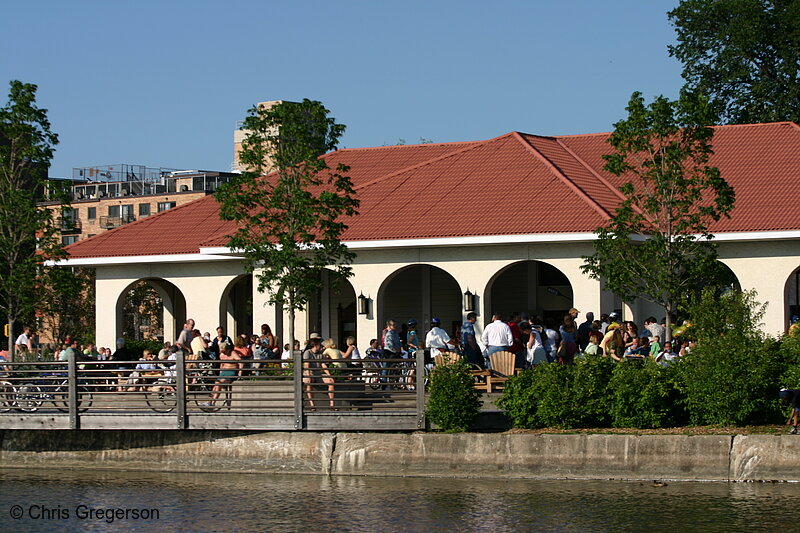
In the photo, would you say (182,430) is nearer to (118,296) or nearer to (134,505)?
(134,505)

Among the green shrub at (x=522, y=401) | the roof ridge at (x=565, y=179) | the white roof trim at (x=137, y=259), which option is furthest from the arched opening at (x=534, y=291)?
the green shrub at (x=522, y=401)

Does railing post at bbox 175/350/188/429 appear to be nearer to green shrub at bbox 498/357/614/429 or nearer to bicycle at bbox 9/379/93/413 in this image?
bicycle at bbox 9/379/93/413

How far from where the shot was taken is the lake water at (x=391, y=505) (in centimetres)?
1560

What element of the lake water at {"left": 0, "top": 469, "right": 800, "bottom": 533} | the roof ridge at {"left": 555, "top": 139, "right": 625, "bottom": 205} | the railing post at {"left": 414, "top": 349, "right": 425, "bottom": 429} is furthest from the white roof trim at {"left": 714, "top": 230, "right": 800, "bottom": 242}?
the lake water at {"left": 0, "top": 469, "right": 800, "bottom": 533}

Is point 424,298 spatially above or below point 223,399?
above

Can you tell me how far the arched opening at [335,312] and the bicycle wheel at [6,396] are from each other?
10.6 m

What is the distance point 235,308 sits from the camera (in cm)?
3491

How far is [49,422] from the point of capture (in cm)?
2134

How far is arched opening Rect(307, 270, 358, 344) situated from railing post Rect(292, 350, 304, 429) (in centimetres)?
1153

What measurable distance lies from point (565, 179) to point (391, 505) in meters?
14.8

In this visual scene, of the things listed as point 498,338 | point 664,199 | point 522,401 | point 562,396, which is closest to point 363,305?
point 498,338

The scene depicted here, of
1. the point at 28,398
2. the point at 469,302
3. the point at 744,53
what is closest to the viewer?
the point at 28,398

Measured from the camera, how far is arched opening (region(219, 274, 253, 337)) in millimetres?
32594

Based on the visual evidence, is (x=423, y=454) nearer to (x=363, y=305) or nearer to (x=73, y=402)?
(x=73, y=402)
